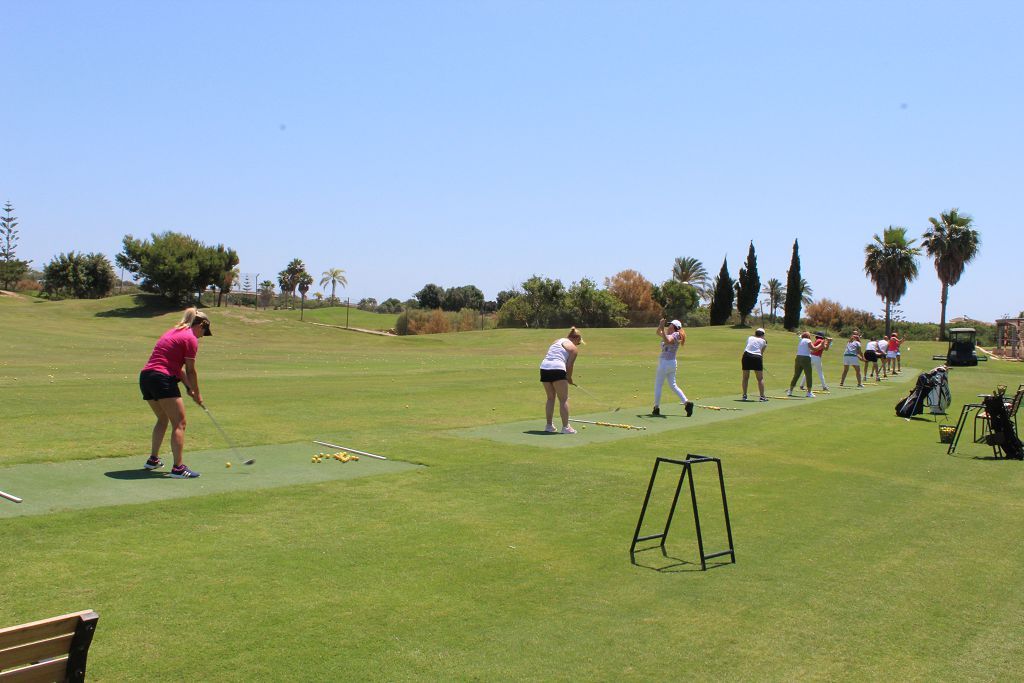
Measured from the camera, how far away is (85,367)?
28.3 m

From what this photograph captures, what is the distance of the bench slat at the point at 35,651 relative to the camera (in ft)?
11.5

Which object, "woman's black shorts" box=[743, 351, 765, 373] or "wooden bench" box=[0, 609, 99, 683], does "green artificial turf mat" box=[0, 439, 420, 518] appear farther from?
"woman's black shorts" box=[743, 351, 765, 373]

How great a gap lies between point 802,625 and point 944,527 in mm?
4027

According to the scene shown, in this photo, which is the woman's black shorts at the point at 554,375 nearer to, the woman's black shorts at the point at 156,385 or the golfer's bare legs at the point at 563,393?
the golfer's bare legs at the point at 563,393

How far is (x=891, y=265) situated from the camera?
83.2 meters

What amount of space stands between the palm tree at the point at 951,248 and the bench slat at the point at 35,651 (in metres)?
88.8

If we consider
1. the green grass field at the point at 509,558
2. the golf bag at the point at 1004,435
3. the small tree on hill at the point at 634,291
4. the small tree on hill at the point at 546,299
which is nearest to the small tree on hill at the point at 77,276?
the small tree on hill at the point at 546,299

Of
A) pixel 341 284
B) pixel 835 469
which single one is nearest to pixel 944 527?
pixel 835 469

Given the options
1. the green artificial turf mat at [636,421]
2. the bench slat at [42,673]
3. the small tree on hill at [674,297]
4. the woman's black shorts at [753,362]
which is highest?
the small tree on hill at [674,297]

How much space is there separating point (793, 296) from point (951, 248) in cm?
1499

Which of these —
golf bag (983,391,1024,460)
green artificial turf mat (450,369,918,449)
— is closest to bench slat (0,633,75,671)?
green artificial turf mat (450,369,918,449)

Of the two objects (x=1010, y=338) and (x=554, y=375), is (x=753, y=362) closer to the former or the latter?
(x=554, y=375)

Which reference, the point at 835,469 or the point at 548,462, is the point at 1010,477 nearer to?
the point at 835,469

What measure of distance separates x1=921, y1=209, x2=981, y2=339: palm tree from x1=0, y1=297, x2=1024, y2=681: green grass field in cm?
7465
